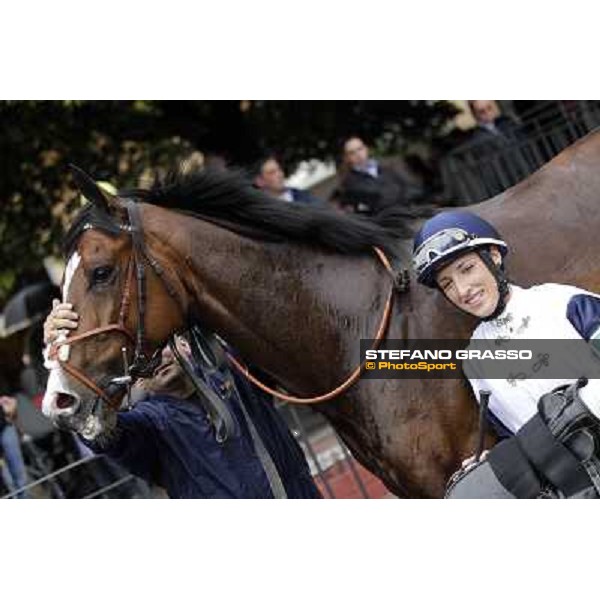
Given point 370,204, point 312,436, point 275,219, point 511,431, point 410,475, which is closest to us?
point 511,431

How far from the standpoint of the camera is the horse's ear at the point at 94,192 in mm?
4094

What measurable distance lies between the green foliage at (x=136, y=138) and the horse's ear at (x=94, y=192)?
459cm

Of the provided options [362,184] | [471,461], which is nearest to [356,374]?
[471,461]

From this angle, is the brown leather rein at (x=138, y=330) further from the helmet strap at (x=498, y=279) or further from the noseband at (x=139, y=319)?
the helmet strap at (x=498, y=279)

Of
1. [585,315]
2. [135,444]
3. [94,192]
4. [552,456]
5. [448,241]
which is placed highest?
[94,192]

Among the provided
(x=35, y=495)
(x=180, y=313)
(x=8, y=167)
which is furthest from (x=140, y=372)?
(x=8, y=167)

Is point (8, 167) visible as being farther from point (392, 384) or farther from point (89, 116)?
point (392, 384)

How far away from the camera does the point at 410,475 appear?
4.03m

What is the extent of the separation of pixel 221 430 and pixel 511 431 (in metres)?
1.24

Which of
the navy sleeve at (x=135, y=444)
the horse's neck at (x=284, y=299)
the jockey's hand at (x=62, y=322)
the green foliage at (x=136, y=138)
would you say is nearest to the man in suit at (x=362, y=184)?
the green foliage at (x=136, y=138)

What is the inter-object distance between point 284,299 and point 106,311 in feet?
2.26

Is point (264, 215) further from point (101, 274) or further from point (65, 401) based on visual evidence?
point (65, 401)

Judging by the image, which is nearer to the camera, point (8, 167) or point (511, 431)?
point (511, 431)

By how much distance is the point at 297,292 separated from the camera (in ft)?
14.0
